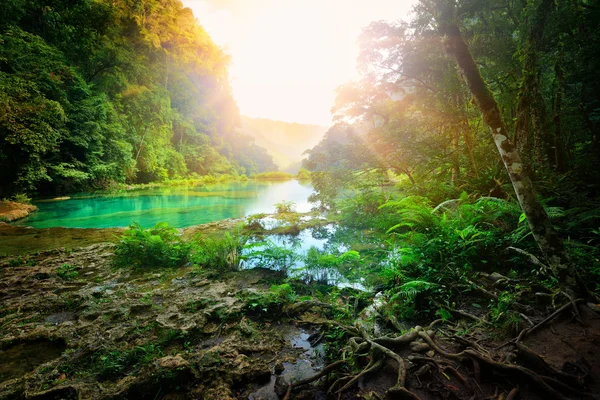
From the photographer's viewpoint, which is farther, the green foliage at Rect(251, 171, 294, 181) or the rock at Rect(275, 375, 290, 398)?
the green foliage at Rect(251, 171, 294, 181)

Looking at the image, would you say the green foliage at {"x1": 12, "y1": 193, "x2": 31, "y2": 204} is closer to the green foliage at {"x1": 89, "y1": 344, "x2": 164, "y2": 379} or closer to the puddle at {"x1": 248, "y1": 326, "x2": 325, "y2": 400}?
the green foliage at {"x1": 89, "y1": 344, "x2": 164, "y2": 379}

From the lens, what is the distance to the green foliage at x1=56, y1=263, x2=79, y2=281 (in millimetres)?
5637

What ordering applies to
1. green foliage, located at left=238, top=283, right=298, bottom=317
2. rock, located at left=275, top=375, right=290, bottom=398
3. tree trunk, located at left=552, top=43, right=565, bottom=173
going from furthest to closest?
tree trunk, located at left=552, top=43, right=565, bottom=173, green foliage, located at left=238, top=283, right=298, bottom=317, rock, located at left=275, top=375, right=290, bottom=398

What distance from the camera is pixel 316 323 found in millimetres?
3818

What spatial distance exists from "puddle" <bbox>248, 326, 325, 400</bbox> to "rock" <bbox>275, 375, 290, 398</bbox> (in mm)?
51

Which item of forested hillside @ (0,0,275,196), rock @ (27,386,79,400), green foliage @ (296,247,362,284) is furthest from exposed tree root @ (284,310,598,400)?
forested hillside @ (0,0,275,196)

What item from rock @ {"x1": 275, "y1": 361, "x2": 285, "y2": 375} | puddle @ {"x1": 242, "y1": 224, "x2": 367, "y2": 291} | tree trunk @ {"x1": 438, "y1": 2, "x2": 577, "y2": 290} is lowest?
puddle @ {"x1": 242, "y1": 224, "x2": 367, "y2": 291}

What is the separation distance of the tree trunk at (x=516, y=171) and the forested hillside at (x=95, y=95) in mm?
8228

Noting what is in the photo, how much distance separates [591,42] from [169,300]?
10906mm

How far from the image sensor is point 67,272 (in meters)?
5.86

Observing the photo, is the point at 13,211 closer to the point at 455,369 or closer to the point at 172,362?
the point at 172,362

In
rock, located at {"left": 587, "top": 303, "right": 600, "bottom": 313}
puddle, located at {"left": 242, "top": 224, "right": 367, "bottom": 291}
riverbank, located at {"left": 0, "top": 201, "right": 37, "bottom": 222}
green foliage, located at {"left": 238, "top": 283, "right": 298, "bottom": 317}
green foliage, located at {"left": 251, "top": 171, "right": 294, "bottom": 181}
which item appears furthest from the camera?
green foliage, located at {"left": 251, "top": 171, "right": 294, "bottom": 181}

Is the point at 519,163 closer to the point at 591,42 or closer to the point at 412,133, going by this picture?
the point at 591,42

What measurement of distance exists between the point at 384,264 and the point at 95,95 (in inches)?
1194
